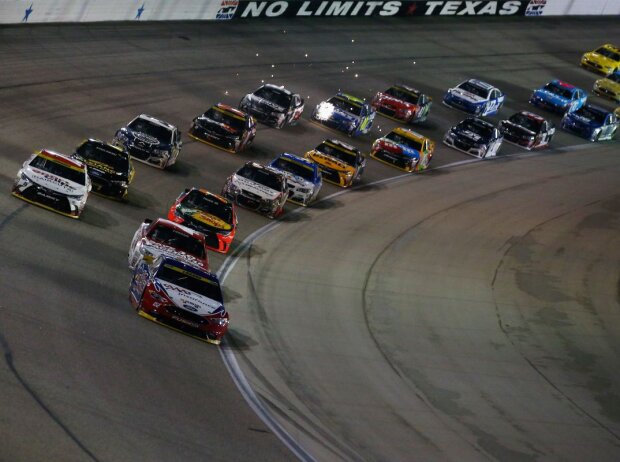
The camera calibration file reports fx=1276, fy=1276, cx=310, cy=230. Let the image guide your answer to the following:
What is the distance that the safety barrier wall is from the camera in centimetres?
4694

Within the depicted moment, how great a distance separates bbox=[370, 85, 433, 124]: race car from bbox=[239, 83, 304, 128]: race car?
6.25 metres

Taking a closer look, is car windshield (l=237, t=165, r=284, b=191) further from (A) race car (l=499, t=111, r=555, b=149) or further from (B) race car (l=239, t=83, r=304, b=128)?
(A) race car (l=499, t=111, r=555, b=149)

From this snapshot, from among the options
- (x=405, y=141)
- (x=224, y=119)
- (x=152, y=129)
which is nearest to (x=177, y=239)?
(x=152, y=129)

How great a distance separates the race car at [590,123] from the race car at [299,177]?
22.4m

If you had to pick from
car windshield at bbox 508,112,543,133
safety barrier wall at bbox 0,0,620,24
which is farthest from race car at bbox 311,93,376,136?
safety barrier wall at bbox 0,0,620,24

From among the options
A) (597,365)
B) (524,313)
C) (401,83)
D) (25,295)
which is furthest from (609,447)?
(401,83)

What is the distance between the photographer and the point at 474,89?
55.6m

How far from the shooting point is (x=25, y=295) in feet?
76.8

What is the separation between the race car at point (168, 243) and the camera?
27297mm

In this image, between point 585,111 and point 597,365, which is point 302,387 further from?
point 585,111

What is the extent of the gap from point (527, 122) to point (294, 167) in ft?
60.1

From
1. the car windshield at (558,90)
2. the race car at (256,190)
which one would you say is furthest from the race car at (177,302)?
the car windshield at (558,90)

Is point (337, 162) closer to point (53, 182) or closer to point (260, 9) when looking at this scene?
point (53, 182)

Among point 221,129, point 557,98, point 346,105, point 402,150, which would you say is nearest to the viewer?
point 221,129
